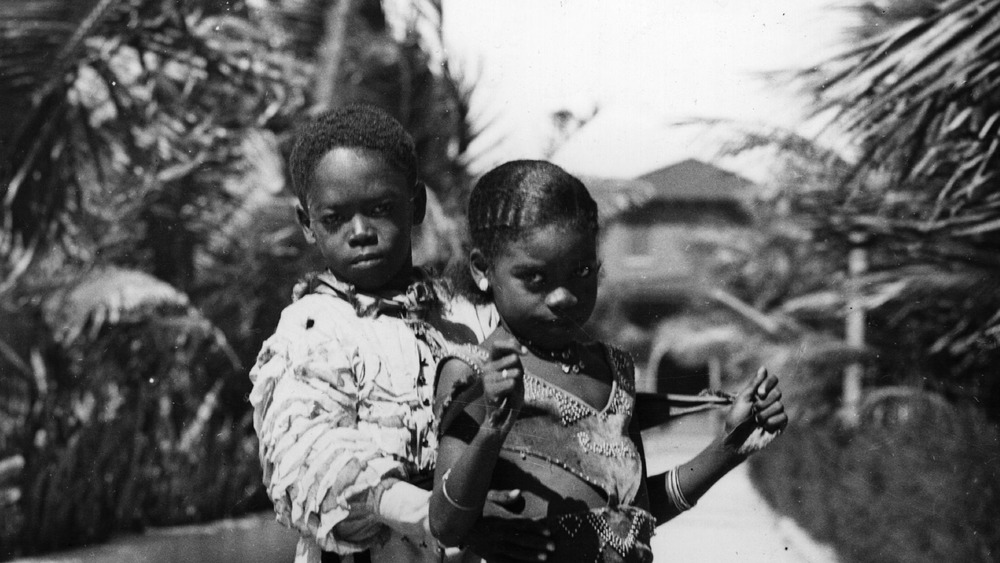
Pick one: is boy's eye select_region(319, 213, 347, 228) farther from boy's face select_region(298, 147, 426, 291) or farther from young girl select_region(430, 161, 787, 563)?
young girl select_region(430, 161, 787, 563)

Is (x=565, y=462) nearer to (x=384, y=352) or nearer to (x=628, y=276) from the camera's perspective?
(x=384, y=352)

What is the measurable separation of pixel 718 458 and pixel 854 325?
273 inches

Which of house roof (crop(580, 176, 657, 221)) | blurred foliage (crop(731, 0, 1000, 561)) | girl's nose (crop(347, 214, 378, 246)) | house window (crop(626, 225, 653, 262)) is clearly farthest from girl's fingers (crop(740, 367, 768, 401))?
house window (crop(626, 225, 653, 262))

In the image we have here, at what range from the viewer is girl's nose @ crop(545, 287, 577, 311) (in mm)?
1711

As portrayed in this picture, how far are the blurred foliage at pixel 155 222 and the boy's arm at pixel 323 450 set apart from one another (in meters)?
3.90

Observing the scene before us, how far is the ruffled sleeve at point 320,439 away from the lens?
172 centimetres

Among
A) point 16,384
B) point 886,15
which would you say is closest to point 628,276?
point 886,15

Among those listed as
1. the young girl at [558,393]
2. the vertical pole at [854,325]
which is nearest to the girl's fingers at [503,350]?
the young girl at [558,393]

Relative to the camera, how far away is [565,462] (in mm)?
1756

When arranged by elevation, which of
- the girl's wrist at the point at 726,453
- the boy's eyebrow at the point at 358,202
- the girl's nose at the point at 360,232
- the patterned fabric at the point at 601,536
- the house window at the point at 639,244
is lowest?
the house window at the point at 639,244

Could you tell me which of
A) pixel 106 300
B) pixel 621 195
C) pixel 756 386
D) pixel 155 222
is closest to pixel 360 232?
pixel 756 386

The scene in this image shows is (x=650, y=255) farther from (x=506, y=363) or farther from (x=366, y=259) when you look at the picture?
(x=506, y=363)

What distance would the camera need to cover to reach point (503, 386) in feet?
4.78

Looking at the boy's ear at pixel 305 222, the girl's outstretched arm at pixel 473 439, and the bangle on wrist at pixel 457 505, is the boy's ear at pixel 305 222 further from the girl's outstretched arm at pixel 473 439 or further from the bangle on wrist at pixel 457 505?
the bangle on wrist at pixel 457 505
